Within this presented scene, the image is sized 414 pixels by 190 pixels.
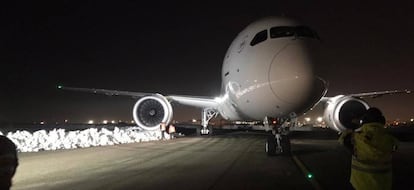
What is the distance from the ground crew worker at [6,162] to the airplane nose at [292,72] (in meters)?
7.86

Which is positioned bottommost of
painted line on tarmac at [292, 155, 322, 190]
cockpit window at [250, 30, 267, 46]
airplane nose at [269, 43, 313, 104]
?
painted line on tarmac at [292, 155, 322, 190]

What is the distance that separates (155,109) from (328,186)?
13.5 metres

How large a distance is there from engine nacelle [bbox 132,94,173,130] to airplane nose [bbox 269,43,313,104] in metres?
9.50

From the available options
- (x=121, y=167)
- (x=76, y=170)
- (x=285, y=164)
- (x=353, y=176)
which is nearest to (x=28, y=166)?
(x=76, y=170)

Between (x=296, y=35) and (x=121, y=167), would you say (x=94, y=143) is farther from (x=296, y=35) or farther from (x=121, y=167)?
(x=296, y=35)

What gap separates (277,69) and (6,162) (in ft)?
26.5

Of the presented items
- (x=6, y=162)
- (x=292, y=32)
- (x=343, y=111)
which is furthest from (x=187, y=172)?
(x=343, y=111)

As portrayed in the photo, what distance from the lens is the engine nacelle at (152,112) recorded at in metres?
20.8

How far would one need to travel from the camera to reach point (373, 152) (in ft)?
16.9

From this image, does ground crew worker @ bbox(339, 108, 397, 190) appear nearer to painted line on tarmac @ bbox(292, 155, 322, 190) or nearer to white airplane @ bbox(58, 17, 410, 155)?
painted line on tarmac @ bbox(292, 155, 322, 190)

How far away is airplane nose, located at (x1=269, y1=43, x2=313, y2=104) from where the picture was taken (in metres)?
11.6

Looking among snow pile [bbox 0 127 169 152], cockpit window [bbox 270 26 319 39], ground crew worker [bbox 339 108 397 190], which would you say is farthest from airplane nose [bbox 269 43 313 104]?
snow pile [bbox 0 127 169 152]

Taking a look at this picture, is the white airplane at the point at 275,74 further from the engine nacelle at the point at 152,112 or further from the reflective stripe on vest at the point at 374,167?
the reflective stripe on vest at the point at 374,167

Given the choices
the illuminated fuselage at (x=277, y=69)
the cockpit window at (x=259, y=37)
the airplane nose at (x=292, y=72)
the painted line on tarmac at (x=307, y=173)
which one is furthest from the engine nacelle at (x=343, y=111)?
the airplane nose at (x=292, y=72)
